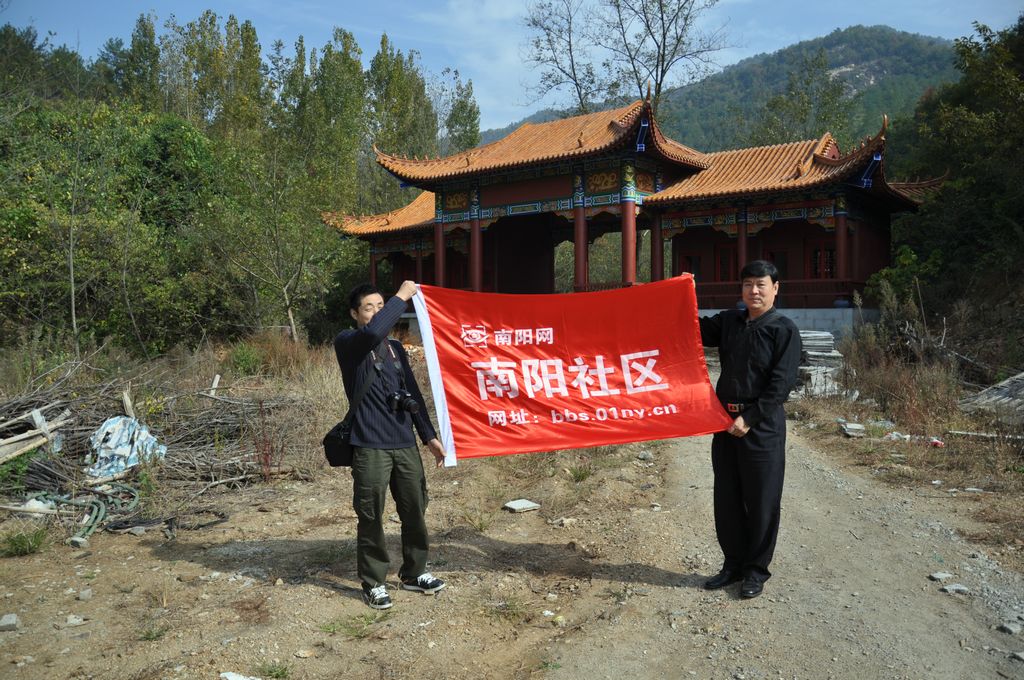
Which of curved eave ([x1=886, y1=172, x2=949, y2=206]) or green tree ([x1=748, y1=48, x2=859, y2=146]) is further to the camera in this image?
green tree ([x1=748, y1=48, x2=859, y2=146])

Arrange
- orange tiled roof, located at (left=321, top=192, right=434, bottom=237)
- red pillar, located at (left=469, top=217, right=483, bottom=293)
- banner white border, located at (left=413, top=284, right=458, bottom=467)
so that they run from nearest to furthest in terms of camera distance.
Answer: banner white border, located at (left=413, top=284, right=458, bottom=467)
red pillar, located at (left=469, top=217, right=483, bottom=293)
orange tiled roof, located at (left=321, top=192, right=434, bottom=237)

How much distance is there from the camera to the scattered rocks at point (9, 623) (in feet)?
11.4

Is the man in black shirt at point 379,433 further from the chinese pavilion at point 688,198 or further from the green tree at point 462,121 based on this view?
the green tree at point 462,121

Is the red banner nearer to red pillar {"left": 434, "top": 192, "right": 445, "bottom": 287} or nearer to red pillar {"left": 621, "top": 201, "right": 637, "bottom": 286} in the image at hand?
Answer: red pillar {"left": 621, "top": 201, "right": 637, "bottom": 286}

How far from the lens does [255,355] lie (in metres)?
13.6

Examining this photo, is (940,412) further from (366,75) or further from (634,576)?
(366,75)

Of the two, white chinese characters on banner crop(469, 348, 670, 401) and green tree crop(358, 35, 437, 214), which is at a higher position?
green tree crop(358, 35, 437, 214)

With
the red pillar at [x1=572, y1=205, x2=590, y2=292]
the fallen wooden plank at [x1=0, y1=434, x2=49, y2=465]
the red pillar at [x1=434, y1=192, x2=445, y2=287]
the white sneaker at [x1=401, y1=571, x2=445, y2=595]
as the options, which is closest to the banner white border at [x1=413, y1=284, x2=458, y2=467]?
the white sneaker at [x1=401, y1=571, x2=445, y2=595]

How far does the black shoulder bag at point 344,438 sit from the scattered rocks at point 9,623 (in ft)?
5.32

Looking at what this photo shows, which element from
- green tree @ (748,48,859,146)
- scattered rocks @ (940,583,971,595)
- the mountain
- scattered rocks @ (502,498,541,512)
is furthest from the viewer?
the mountain

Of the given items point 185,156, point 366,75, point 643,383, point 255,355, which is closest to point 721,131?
point 366,75

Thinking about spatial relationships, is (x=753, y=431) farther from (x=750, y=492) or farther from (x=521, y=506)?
(x=521, y=506)

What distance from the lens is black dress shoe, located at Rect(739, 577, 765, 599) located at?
12.5 ft

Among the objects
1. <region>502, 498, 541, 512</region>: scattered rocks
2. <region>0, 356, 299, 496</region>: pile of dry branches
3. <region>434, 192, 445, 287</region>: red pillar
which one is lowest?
<region>502, 498, 541, 512</region>: scattered rocks
